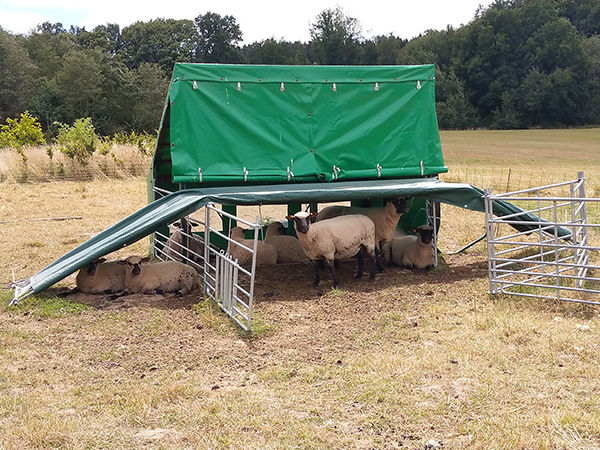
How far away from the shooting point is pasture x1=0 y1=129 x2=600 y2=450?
543 centimetres

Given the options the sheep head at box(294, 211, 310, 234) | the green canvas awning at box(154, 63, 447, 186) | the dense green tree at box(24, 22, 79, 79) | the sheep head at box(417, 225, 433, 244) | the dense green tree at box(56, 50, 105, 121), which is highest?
the dense green tree at box(24, 22, 79, 79)

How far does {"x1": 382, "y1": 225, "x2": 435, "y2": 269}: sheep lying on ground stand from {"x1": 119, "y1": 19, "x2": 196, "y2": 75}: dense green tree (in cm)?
7996

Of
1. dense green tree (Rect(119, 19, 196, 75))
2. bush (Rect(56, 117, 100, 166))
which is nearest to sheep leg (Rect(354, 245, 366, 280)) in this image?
bush (Rect(56, 117, 100, 166))

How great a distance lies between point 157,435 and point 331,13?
105873mm

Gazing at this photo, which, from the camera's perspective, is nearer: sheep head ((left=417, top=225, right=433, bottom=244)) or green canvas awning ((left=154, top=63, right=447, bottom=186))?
green canvas awning ((left=154, top=63, right=447, bottom=186))

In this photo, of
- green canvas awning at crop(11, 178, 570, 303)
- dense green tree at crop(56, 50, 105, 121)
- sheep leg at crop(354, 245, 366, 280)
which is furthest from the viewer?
dense green tree at crop(56, 50, 105, 121)

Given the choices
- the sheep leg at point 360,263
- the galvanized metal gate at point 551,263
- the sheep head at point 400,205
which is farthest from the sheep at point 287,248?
the galvanized metal gate at point 551,263

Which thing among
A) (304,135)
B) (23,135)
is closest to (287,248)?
(304,135)

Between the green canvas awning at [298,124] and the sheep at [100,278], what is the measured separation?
1.80m

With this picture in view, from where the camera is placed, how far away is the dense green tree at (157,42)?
296 ft

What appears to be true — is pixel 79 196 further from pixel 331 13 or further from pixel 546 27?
pixel 331 13

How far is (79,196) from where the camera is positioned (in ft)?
75.6

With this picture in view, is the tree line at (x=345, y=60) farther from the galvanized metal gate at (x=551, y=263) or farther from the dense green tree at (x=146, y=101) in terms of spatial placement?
the galvanized metal gate at (x=551, y=263)

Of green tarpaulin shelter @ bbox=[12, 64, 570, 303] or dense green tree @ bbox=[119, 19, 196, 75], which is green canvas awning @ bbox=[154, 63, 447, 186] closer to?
green tarpaulin shelter @ bbox=[12, 64, 570, 303]
